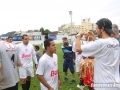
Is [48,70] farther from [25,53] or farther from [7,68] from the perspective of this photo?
[25,53]

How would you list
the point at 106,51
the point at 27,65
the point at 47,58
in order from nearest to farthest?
1. the point at 106,51
2. the point at 47,58
3. the point at 27,65

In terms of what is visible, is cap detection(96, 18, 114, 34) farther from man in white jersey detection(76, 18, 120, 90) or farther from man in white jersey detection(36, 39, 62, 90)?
man in white jersey detection(36, 39, 62, 90)

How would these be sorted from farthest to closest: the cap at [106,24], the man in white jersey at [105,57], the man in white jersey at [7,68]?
the man in white jersey at [7,68] < the cap at [106,24] < the man in white jersey at [105,57]

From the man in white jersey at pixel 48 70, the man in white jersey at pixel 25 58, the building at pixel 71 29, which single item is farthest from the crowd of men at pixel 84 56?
the man in white jersey at pixel 25 58

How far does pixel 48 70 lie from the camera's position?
390 centimetres

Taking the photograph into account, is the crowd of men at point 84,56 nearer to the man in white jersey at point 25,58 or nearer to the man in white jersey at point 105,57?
the man in white jersey at point 105,57

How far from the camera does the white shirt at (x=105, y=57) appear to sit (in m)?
2.84

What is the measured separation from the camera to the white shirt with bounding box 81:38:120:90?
2838mm

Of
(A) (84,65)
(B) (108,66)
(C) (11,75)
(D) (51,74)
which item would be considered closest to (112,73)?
(B) (108,66)

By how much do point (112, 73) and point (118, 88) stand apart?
26 cm

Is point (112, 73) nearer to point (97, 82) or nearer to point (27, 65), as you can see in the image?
point (97, 82)

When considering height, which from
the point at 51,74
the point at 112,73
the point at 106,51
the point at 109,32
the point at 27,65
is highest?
the point at 109,32

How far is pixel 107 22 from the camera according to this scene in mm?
2980

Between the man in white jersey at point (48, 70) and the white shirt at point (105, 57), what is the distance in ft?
3.86
